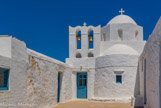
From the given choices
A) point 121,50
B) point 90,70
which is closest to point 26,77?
point 90,70

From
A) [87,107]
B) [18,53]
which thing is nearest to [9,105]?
[18,53]

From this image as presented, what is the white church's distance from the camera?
7.57 metres

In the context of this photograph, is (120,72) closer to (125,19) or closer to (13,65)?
(125,19)

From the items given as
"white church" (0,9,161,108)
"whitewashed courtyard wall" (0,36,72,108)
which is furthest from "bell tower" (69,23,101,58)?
"whitewashed courtyard wall" (0,36,72,108)

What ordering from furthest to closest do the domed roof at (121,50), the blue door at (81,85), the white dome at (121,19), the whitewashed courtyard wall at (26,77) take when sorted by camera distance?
the white dome at (121,19) → the blue door at (81,85) → the domed roof at (121,50) → the whitewashed courtyard wall at (26,77)

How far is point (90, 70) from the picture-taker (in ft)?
52.0

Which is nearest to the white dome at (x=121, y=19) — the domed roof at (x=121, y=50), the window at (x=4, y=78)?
the domed roof at (x=121, y=50)

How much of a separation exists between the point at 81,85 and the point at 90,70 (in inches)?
52.1

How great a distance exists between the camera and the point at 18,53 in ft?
26.7

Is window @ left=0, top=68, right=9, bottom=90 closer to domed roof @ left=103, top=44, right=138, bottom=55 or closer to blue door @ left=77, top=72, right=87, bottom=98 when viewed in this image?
blue door @ left=77, top=72, right=87, bottom=98

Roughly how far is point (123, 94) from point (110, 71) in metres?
1.77

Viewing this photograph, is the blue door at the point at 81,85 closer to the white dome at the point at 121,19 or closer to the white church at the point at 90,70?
the white church at the point at 90,70

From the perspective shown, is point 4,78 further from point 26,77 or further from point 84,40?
point 84,40

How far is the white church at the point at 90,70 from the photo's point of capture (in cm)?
757
